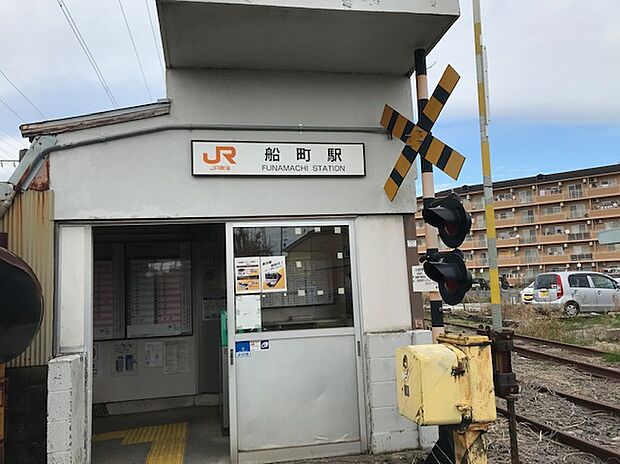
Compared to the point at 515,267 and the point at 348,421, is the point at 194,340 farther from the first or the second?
the point at 515,267

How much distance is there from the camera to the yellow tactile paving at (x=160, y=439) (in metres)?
5.07

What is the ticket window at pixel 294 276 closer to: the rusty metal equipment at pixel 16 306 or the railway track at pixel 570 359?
the rusty metal equipment at pixel 16 306

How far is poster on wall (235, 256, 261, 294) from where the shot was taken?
16.3 ft

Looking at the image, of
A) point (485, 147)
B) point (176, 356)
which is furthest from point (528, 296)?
point (485, 147)

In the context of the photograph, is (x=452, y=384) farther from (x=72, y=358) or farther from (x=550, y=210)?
(x=550, y=210)

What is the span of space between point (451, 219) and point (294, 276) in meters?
2.07

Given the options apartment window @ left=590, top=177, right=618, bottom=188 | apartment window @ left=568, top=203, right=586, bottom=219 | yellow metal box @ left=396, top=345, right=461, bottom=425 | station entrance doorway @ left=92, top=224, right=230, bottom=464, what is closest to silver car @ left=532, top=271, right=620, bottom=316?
station entrance doorway @ left=92, top=224, right=230, bottom=464

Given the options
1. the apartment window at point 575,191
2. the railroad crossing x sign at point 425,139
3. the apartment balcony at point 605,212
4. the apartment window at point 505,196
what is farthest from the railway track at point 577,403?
the apartment window at point 505,196

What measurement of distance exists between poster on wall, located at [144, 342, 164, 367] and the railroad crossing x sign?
4.09 metres

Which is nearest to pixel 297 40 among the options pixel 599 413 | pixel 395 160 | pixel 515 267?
pixel 395 160

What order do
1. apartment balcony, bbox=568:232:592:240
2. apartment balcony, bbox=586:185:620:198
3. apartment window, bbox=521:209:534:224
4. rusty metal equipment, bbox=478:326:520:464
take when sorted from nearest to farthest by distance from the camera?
rusty metal equipment, bbox=478:326:520:464 → apartment balcony, bbox=586:185:620:198 → apartment balcony, bbox=568:232:592:240 → apartment window, bbox=521:209:534:224

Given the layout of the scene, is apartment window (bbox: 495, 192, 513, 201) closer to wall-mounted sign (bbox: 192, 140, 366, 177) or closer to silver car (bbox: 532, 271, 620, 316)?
silver car (bbox: 532, 271, 620, 316)

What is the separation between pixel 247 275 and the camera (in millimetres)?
5016

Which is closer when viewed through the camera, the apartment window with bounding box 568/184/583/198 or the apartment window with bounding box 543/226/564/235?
the apartment window with bounding box 568/184/583/198
